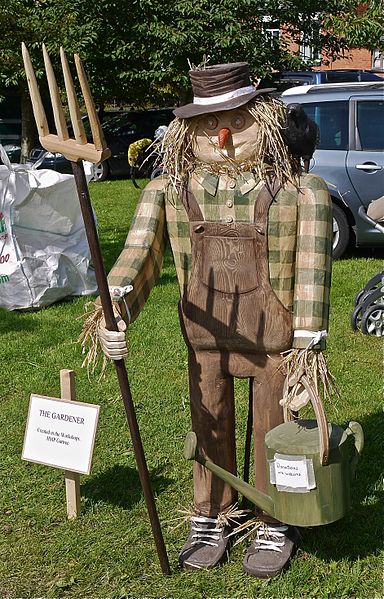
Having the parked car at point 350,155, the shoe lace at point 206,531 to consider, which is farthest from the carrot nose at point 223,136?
the parked car at point 350,155

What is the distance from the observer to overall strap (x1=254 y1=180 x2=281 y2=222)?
9.52 ft

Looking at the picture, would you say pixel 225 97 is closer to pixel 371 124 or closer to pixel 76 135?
pixel 76 135

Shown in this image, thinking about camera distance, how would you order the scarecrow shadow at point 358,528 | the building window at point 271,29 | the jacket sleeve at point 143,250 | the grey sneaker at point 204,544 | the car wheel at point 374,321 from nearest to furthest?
the jacket sleeve at point 143,250 < the grey sneaker at point 204,544 < the scarecrow shadow at point 358,528 < the car wheel at point 374,321 < the building window at point 271,29

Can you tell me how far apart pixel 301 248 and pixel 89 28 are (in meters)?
13.4

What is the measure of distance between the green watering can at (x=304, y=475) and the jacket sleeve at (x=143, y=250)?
582 mm

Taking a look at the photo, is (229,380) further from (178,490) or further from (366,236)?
(366,236)

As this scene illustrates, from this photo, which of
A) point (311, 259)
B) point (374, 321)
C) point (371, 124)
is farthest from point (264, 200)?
point (371, 124)

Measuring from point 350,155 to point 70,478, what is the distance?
529 centimetres

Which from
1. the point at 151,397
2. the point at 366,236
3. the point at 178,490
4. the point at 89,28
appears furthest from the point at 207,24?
the point at 178,490

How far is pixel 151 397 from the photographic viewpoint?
4.87 metres

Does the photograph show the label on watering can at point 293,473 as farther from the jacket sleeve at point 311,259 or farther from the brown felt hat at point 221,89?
the brown felt hat at point 221,89

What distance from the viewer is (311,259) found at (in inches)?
114

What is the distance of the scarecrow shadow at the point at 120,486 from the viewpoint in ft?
12.3

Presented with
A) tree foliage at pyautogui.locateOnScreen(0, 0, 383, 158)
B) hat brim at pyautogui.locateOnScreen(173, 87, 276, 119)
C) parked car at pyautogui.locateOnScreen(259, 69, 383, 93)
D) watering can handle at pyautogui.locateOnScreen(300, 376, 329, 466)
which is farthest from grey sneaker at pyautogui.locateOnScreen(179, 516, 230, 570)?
parked car at pyautogui.locateOnScreen(259, 69, 383, 93)
